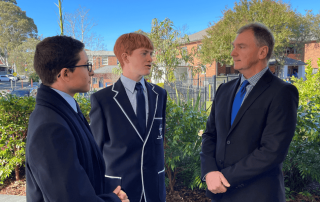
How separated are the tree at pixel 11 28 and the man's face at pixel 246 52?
244 feet

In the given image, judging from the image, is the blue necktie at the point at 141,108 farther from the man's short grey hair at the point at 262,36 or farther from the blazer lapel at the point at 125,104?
the man's short grey hair at the point at 262,36

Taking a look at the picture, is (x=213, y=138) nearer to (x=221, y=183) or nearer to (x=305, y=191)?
(x=221, y=183)

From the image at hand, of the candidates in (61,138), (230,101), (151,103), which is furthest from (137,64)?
(61,138)

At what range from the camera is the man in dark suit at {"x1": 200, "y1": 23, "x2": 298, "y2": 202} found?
177cm

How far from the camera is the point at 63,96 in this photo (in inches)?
53.9

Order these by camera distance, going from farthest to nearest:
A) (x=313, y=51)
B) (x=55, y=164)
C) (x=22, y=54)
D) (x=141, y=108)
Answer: (x=22, y=54) → (x=313, y=51) → (x=141, y=108) → (x=55, y=164)

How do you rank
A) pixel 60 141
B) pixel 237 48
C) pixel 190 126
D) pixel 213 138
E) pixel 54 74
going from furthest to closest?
pixel 190 126
pixel 213 138
pixel 237 48
pixel 54 74
pixel 60 141

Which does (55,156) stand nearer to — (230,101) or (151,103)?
(151,103)

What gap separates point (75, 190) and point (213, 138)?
4.81 ft

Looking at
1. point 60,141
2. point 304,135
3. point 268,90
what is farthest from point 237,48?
point 304,135

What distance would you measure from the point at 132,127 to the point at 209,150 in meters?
0.74

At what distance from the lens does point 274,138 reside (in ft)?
5.74

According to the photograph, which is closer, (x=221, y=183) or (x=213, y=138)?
(x=221, y=183)

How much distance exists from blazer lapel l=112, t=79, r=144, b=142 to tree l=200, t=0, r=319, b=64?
28104 millimetres
